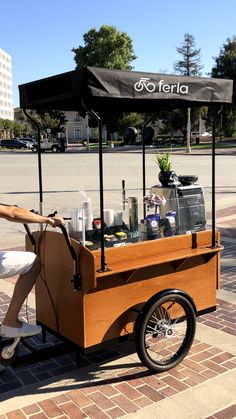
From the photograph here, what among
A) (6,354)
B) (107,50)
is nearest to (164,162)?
(6,354)

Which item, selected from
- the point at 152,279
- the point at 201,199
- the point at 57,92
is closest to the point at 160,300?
the point at 152,279

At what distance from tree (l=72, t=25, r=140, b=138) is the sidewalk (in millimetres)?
60426

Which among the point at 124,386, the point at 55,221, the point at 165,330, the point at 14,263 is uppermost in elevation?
the point at 55,221

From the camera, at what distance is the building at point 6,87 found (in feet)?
403

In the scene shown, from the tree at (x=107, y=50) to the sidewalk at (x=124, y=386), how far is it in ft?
198

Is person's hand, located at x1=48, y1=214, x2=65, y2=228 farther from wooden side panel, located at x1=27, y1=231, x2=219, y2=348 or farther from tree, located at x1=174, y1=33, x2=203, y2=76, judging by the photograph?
tree, located at x1=174, y1=33, x2=203, y2=76

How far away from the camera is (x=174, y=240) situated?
376 cm

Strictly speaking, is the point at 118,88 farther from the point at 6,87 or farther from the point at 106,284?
the point at 6,87

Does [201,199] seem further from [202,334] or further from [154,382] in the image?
[154,382]

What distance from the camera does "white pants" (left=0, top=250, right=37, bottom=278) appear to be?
2994 millimetres

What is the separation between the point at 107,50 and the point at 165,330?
215ft

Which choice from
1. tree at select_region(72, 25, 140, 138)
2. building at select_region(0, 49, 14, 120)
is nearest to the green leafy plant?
tree at select_region(72, 25, 140, 138)

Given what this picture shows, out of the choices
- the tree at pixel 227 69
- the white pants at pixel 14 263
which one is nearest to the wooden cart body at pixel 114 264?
the white pants at pixel 14 263

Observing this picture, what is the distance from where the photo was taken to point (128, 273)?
11.0ft
